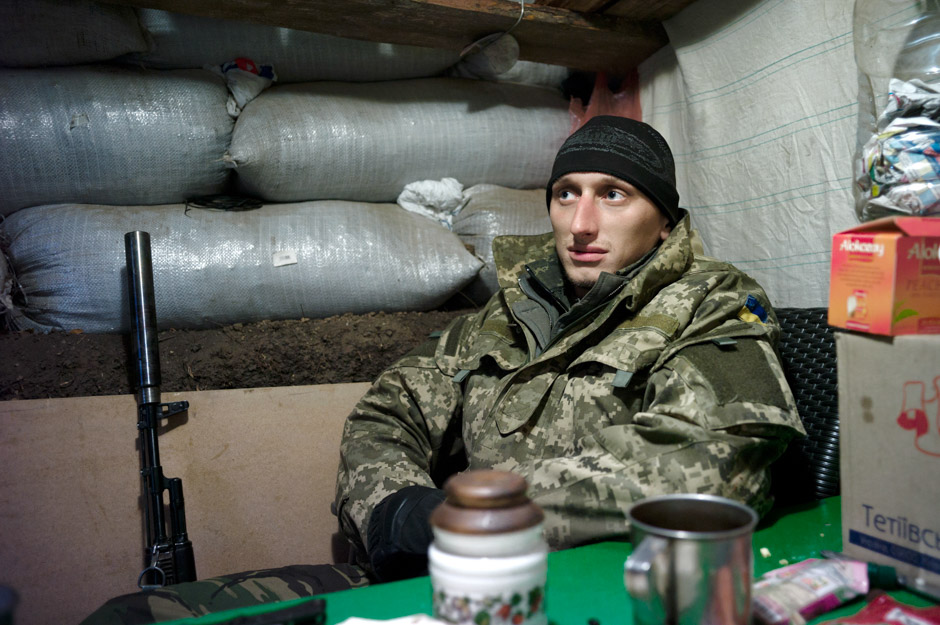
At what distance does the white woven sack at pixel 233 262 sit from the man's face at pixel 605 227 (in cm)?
47

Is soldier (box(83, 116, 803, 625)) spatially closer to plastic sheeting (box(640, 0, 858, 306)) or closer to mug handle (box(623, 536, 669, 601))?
plastic sheeting (box(640, 0, 858, 306))

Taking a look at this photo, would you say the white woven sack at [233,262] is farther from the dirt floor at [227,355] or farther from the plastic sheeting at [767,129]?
the plastic sheeting at [767,129]

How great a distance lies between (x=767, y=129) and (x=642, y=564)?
55.5 inches

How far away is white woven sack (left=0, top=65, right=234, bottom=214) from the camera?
1.57 m

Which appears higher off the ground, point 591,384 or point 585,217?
point 585,217

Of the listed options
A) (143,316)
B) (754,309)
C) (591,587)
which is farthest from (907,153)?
(143,316)

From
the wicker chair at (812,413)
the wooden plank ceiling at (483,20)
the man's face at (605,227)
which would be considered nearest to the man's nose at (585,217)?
the man's face at (605,227)

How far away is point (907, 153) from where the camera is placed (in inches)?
47.0

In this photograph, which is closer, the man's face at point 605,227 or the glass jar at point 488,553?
the glass jar at point 488,553

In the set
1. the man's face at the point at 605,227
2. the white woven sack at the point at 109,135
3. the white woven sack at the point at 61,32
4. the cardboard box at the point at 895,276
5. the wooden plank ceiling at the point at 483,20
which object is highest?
the wooden plank ceiling at the point at 483,20

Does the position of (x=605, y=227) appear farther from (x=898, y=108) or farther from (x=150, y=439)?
(x=150, y=439)

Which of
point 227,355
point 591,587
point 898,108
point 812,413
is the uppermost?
point 898,108

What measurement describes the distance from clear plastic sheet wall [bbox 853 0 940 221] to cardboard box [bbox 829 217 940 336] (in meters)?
0.51

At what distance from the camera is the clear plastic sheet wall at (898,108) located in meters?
1.18
